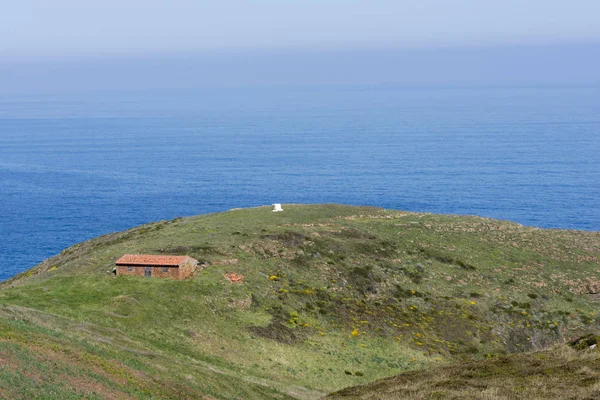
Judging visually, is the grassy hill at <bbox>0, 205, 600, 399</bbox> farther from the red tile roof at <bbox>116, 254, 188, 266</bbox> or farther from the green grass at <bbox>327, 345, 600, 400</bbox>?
the green grass at <bbox>327, 345, 600, 400</bbox>

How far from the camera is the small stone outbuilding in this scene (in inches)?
2451

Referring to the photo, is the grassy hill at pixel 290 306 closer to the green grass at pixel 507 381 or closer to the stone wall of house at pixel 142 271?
the stone wall of house at pixel 142 271

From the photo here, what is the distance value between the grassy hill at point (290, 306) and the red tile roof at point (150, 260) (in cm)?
152

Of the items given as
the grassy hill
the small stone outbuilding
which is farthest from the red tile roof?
the grassy hill

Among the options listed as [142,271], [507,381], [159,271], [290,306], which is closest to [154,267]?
[159,271]

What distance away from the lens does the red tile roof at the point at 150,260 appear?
62375mm

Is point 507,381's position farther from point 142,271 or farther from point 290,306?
point 142,271

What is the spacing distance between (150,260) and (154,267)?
0.74 metres

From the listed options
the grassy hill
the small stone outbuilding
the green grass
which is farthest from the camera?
the small stone outbuilding

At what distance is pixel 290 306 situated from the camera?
6291 centimetres

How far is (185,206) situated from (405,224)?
284 feet

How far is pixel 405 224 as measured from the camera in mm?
89938

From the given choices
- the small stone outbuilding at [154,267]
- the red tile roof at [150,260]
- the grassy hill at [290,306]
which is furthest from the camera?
the red tile roof at [150,260]

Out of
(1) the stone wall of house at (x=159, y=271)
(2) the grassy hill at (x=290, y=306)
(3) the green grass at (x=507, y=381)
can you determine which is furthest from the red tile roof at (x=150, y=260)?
(3) the green grass at (x=507, y=381)
